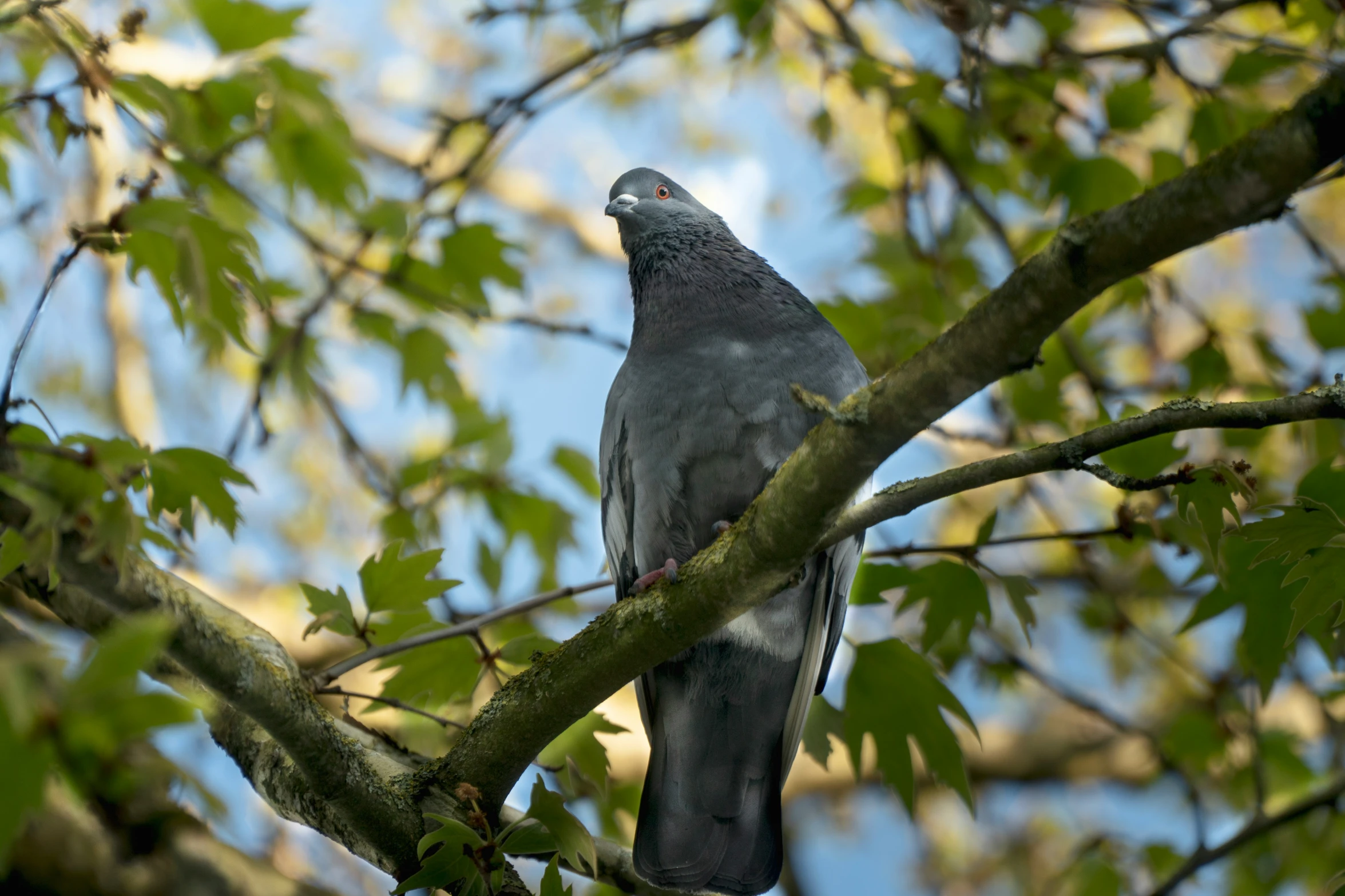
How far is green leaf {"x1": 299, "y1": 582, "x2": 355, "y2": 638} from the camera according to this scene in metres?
2.61

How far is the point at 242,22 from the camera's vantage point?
3201 millimetres

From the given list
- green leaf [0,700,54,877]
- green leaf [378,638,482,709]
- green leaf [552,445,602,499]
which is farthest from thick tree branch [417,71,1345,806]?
green leaf [552,445,602,499]

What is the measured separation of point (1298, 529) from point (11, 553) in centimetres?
241

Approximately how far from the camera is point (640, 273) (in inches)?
160

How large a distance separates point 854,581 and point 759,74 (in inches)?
178

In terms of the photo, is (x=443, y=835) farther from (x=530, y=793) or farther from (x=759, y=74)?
(x=759, y=74)

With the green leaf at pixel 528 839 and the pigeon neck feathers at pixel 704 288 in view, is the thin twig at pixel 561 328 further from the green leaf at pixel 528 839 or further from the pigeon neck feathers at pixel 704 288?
the green leaf at pixel 528 839

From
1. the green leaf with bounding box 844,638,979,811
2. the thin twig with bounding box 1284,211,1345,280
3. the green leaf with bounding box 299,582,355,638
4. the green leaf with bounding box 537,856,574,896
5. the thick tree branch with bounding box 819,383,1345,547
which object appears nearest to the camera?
the thick tree branch with bounding box 819,383,1345,547

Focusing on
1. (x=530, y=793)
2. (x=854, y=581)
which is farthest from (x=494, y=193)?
(x=530, y=793)

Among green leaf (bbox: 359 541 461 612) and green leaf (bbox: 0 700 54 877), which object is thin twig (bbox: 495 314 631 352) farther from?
green leaf (bbox: 0 700 54 877)

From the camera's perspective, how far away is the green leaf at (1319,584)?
2.00 m

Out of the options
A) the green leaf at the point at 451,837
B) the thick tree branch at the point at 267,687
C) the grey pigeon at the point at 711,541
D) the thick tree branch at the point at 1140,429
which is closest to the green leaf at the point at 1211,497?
the thick tree branch at the point at 1140,429

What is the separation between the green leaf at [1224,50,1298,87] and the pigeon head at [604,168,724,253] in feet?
6.29

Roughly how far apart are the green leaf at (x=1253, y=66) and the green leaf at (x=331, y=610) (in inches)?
133
